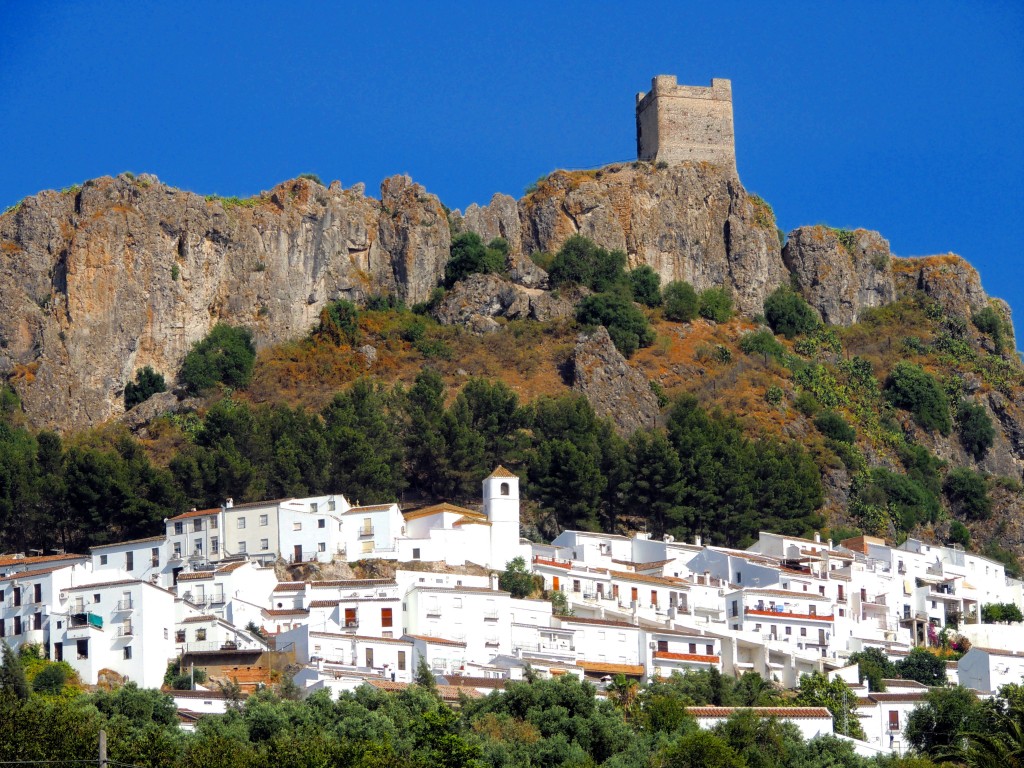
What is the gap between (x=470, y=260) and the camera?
118938 millimetres

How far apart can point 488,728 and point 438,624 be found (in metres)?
→ 14.3

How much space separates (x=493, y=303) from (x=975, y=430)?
26.0 meters

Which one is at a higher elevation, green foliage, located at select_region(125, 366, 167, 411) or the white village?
green foliage, located at select_region(125, 366, 167, 411)

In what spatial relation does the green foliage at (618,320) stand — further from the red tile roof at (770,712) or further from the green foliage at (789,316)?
the red tile roof at (770,712)

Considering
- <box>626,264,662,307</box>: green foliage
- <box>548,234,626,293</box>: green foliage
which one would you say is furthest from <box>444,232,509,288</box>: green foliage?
<box>626,264,662,307</box>: green foliage

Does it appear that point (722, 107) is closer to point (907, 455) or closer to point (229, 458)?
point (907, 455)

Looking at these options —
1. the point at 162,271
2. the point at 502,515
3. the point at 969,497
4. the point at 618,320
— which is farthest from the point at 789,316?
the point at 502,515

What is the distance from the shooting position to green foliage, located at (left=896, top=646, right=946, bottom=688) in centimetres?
8088

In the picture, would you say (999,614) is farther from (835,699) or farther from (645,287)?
(645,287)

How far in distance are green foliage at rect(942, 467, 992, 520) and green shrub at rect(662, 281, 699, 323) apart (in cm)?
1824

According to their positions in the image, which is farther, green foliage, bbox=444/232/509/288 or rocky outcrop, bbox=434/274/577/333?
green foliage, bbox=444/232/509/288

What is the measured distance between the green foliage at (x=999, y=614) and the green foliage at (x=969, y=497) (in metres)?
14.3

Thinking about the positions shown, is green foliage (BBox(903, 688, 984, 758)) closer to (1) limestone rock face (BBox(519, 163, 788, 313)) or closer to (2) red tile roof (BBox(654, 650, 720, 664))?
(2) red tile roof (BBox(654, 650, 720, 664))

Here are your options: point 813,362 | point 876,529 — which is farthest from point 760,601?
point 813,362
